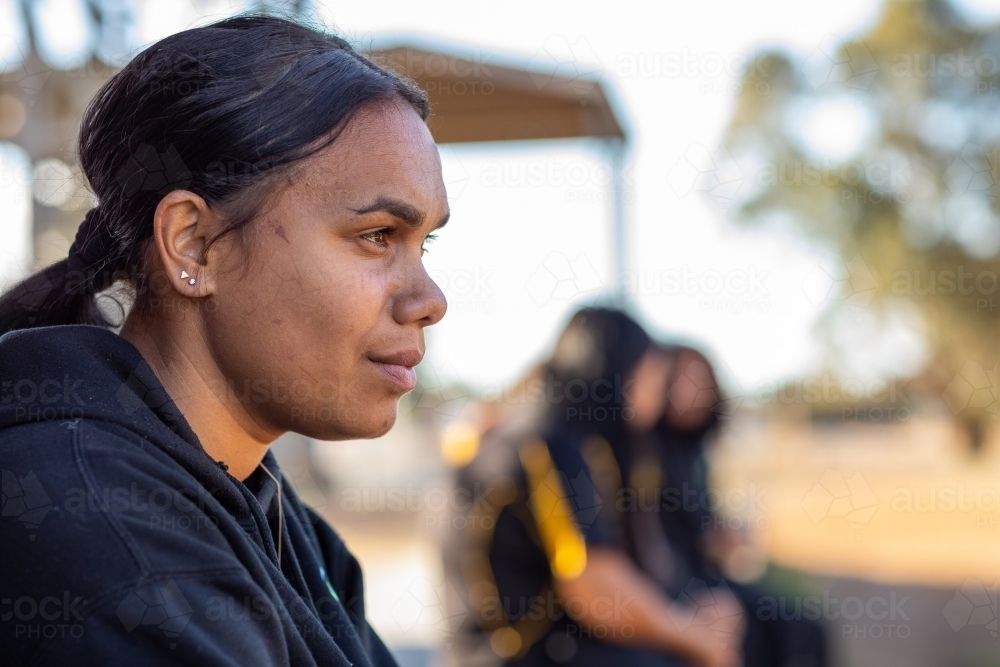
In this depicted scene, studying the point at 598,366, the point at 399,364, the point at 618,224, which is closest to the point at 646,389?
the point at 598,366

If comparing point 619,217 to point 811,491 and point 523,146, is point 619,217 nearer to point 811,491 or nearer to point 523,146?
point 523,146

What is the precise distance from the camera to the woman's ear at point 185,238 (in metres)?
1.40

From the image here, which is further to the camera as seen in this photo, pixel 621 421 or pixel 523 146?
pixel 523 146

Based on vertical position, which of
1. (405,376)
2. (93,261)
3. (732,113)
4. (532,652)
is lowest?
(732,113)

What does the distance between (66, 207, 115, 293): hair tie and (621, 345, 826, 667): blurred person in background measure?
248 centimetres

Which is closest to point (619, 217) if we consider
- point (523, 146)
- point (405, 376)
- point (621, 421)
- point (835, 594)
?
point (523, 146)

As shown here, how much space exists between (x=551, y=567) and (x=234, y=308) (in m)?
1.96

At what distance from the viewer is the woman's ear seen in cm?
140

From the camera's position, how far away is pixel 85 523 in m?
1.05

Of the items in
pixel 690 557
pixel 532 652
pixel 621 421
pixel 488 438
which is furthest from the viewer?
pixel 690 557

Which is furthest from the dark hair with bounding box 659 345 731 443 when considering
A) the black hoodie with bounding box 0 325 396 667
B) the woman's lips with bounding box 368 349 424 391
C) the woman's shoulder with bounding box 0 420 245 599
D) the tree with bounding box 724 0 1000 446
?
the tree with bounding box 724 0 1000 446

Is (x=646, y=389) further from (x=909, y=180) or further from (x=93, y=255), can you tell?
(x=909, y=180)

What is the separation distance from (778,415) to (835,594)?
2308 cm

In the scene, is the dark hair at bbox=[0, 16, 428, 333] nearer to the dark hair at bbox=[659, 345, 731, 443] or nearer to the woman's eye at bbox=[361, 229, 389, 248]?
the woman's eye at bbox=[361, 229, 389, 248]
